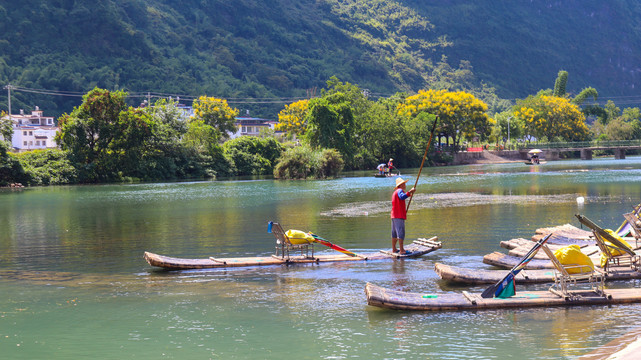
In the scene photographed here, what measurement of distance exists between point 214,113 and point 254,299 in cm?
11955

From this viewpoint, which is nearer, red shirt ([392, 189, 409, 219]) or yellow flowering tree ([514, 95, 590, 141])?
red shirt ([392, 189, 409, 219])

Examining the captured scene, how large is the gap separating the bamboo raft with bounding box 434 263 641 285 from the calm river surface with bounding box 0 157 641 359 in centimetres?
36

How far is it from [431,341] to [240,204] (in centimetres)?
3758

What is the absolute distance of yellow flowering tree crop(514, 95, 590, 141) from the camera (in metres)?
170

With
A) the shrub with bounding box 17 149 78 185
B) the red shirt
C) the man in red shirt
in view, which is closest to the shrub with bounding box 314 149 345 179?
the shrub with bounding box 17 149 78 185

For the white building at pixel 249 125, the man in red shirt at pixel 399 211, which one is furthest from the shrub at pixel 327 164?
the white building at pixel 249 125

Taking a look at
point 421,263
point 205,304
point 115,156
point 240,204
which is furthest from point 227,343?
point 115,156

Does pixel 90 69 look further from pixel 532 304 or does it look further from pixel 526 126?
pixel 532 304

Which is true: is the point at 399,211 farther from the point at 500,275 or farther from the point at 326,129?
the point at 326,129

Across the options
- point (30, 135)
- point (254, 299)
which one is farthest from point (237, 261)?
point (30, 135)

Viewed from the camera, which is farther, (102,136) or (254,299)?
(102,136)

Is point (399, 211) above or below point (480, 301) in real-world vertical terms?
above

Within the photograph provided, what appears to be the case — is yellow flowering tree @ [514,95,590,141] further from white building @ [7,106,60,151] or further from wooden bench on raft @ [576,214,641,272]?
wooden bench on raft @ [576,214,641,272]

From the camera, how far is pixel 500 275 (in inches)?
789
